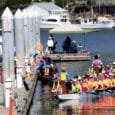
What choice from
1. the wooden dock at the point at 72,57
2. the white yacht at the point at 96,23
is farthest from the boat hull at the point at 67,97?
the white yacht at the point at 96,23

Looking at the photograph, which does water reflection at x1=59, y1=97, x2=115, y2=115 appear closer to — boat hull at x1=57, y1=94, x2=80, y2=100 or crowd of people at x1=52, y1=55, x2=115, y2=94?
boat hull at x1=57, y1=94, x2=80, y2=100

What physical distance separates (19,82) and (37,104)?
182 cm

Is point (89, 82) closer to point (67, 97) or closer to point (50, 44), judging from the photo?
Answer: point (67, 97)

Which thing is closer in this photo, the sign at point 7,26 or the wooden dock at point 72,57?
the sign at point 7,26

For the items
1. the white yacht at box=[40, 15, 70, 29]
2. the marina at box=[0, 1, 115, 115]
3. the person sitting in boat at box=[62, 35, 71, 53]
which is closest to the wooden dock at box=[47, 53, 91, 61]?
the person sitting in boat at box=[62, 35, 71, 53]

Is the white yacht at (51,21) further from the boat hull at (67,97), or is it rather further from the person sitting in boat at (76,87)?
the boat hull at (67,97)

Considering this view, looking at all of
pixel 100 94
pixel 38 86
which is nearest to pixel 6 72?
pixel 100 94

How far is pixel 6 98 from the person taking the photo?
32.4 m

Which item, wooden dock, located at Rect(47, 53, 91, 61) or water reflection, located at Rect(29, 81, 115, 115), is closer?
water reflection, located at Rect(29, 81, 115, 115)

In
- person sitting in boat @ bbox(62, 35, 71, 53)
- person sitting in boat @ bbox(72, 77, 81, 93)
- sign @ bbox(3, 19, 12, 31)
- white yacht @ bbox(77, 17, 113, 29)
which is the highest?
sign @ bbox(3, 19, 12, 31)

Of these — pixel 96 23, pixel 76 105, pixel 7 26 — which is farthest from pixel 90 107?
pixel 96 23

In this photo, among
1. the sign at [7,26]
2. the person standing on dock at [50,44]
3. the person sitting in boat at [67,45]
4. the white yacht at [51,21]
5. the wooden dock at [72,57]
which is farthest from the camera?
the white yacht at [51,21]

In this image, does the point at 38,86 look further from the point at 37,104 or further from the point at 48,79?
the point at 37,104

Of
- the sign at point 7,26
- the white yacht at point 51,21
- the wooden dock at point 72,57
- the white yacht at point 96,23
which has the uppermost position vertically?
the sign at point 7,26
